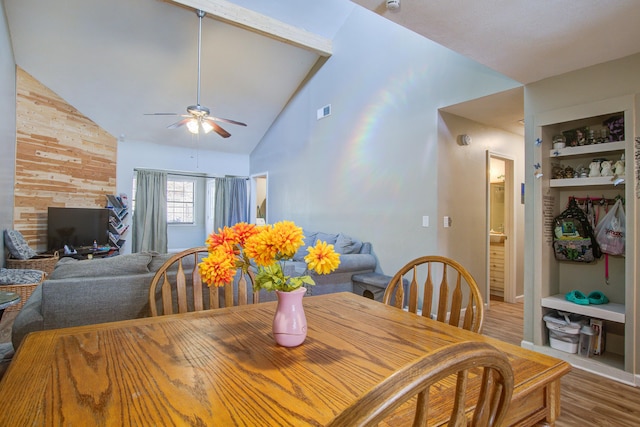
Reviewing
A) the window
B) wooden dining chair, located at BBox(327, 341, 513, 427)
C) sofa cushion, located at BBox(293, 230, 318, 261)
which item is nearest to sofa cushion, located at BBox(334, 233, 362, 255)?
sofa cushion, located at BBox(293, 230, 318, 261)

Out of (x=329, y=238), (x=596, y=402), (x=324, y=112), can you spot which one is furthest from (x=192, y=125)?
(x=596, y=402)

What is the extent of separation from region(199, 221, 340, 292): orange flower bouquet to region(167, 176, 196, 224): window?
24.6ft

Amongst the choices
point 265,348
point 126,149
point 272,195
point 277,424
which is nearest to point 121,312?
point 265,348

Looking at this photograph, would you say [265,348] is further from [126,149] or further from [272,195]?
[126,149]

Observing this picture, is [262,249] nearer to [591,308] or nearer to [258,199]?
[591,308]

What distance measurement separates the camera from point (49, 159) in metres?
5.44

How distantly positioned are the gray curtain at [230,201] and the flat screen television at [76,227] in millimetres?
2316

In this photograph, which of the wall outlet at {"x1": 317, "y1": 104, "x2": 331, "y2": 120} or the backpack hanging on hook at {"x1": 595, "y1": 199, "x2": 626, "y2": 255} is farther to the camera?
the wall outlet at {"x1": 317, "y1": 104, "x2": 331, "y2": 120}

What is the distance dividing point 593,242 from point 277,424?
309cm

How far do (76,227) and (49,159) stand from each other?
113 cm

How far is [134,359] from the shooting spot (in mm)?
1000

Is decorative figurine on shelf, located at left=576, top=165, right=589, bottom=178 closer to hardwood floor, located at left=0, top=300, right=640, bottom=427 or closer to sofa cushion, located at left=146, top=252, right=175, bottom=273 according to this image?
hardwood floor, located at left=0, top=300, right=640, bottom=427

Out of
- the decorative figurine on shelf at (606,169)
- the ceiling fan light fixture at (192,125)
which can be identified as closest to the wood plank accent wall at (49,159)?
the ceiling fan light fixture at (192,125)

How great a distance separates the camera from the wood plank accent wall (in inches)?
201
